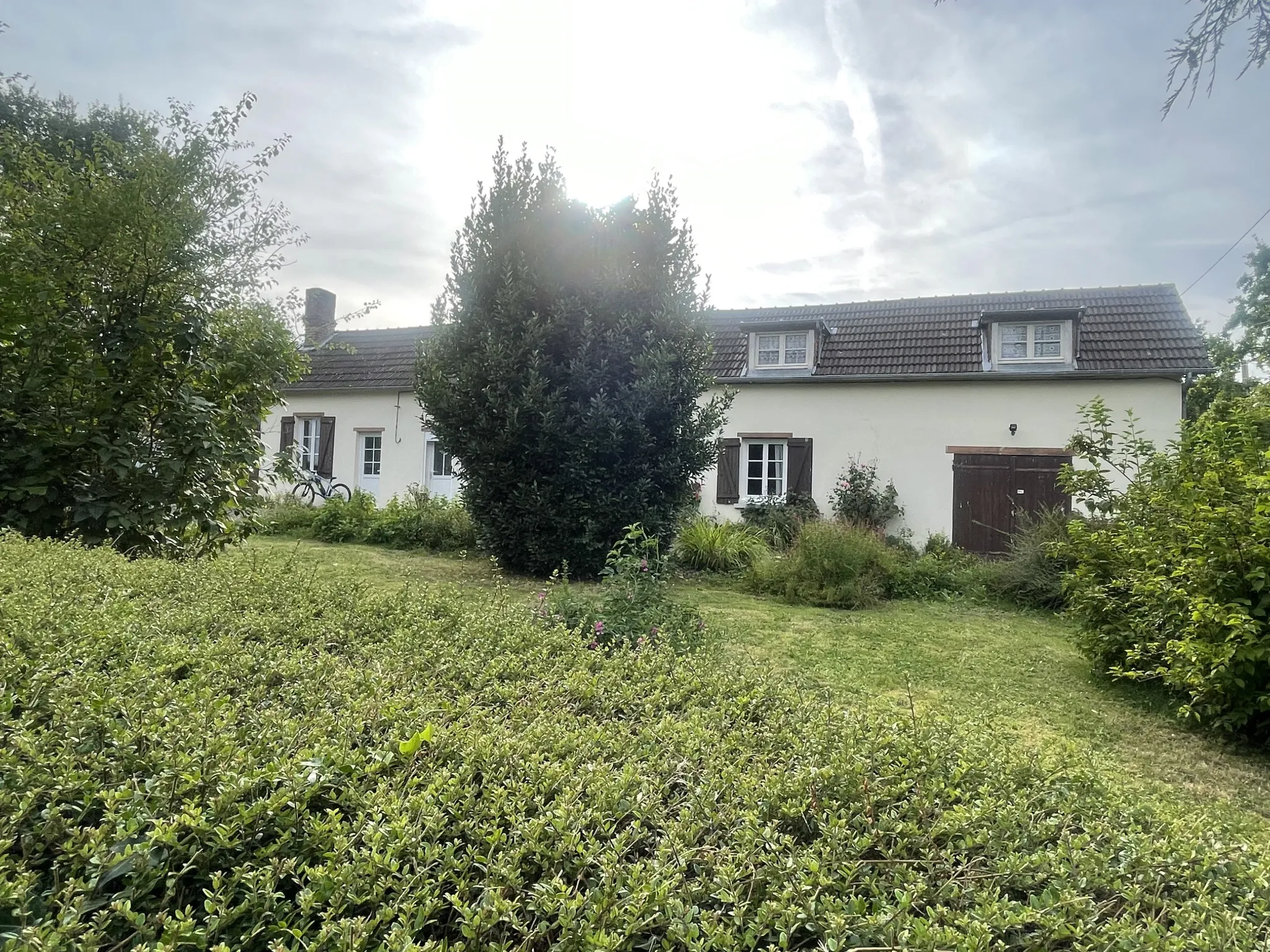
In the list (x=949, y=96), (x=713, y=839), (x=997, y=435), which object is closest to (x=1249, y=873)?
(x=713, y=839)

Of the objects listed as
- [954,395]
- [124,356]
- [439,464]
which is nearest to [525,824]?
[124,356]

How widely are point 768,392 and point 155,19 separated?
11068 millimetres

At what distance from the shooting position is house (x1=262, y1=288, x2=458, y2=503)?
16.9 metres

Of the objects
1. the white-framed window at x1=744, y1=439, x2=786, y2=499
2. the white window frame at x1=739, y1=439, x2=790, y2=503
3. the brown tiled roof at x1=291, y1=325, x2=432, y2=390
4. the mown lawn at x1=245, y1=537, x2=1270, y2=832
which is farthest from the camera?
the brown tiled roof at x1=291, y1=325, x2=432, y2=390

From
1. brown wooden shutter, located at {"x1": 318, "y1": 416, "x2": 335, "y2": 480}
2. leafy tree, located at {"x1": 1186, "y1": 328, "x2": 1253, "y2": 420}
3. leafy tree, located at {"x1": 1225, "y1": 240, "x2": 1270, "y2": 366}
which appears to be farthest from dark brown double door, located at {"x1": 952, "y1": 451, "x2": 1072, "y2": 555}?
leafy tree, located at {"x1": 1225, "y1": 240, "x2": 1270, "y2": 366}

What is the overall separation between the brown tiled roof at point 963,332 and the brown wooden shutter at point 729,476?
1.64 m

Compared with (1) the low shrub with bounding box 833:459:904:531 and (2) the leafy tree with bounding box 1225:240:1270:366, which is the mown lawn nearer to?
(1) the low shrub with bounding box 833:459:904:531

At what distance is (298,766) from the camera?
139 centimetres

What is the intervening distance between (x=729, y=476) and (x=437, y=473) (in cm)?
749

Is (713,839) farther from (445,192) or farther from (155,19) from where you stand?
(445,192)

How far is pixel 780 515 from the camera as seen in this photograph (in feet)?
41.9

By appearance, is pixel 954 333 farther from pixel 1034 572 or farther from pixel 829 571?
pixel 829 571

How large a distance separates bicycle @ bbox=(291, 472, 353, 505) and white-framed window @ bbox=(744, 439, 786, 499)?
31.2ft

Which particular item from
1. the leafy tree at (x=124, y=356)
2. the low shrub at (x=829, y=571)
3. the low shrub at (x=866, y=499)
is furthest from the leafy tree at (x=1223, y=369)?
the leafy tree at (x=124, y=356)
